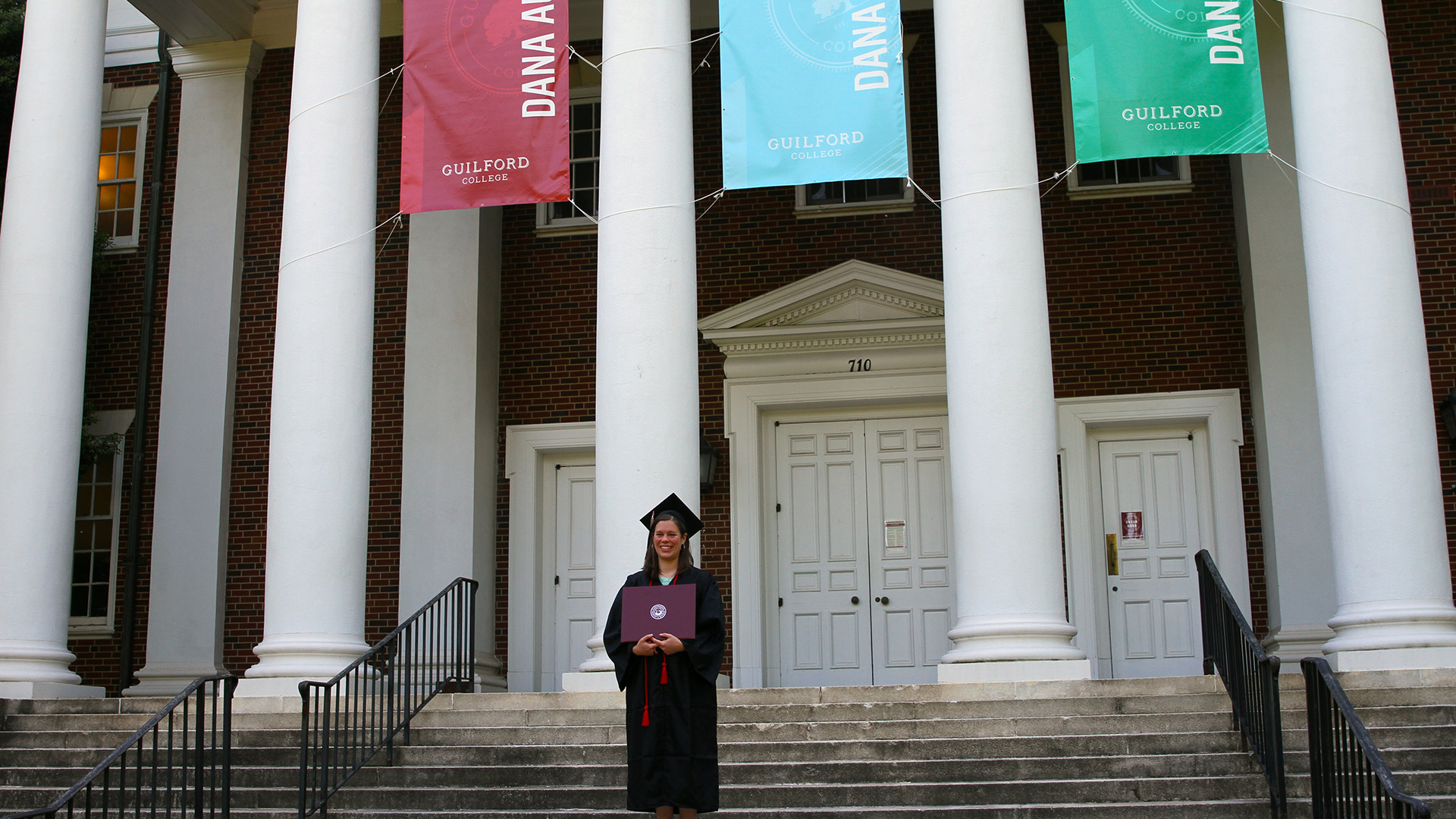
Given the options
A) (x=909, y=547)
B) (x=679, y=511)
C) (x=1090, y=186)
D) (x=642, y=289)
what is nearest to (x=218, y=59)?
(x=642, y=289)

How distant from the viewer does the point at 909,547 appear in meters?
13.5

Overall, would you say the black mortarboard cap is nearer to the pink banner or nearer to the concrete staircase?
the concrete staircase

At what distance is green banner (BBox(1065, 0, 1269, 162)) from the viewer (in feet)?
31.1

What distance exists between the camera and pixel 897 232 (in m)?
13.9

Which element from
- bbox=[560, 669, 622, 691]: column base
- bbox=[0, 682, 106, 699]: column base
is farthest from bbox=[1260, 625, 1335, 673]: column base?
bbox=[0, 682, 106, 699]: column base

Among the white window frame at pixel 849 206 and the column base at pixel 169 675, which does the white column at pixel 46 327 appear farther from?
the white window frame at pixel 849 206

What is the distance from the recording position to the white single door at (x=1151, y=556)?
13.0m

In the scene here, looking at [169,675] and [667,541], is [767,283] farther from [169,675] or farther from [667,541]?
[667,541]

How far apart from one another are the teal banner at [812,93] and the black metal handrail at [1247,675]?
3.48 metres

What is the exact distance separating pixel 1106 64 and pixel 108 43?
37.2 ft

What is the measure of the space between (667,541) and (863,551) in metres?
7.59

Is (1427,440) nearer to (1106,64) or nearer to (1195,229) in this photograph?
(1106,64)

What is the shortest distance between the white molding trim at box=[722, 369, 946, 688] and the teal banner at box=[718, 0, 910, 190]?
14.0 ft

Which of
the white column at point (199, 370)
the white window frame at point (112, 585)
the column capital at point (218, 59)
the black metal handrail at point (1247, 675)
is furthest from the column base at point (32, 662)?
the black metal handrail at point (1247, 675)
